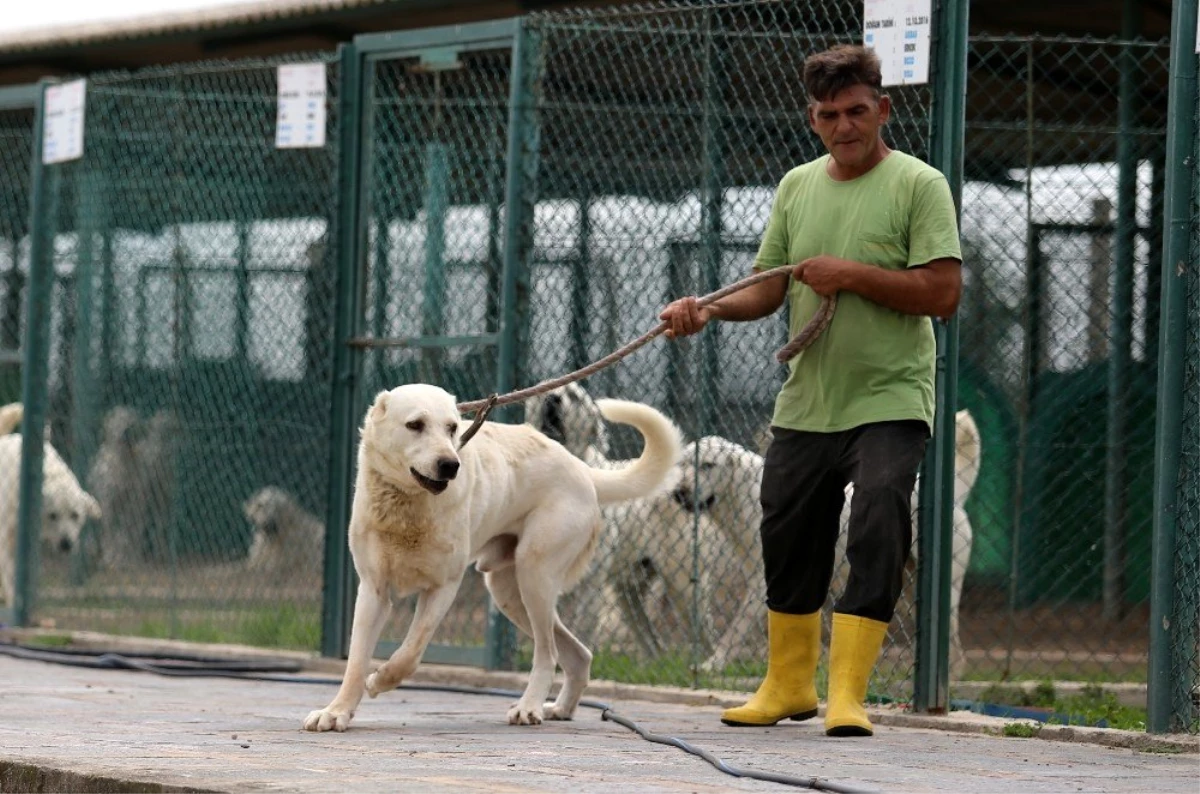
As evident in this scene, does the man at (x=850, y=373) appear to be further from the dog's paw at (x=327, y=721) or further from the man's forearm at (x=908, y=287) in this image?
the dog's paw at (x=327, y=721)

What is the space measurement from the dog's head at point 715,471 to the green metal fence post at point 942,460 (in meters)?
1.53

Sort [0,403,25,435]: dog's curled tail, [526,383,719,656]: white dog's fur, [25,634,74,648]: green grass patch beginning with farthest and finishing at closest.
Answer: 1. [0,403,25,435]: dog's curled tail
2. [25,634,74,648]: green grass patch
3. [526,383,719,656]: white dog's fur

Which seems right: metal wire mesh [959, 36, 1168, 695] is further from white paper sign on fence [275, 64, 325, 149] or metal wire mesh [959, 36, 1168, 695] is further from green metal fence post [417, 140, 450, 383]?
white paper sign on fence [275, 64, 325, 149]

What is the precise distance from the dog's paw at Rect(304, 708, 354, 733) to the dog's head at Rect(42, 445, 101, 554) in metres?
5.29

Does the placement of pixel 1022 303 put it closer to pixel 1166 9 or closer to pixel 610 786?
pixel 1166 9

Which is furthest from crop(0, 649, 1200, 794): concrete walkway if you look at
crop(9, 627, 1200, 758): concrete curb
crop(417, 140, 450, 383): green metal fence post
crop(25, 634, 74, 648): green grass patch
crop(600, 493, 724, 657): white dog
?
crop(25, 634, 74, 648): green grass patch

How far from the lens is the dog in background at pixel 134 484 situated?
1072cm

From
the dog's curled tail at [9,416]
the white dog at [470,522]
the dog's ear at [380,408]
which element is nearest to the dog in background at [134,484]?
the dog's curled tail at [9,416]

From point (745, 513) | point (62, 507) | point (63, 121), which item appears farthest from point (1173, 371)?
point (62, 507)

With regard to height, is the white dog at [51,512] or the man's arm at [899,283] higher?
the man's arm at [899,283]

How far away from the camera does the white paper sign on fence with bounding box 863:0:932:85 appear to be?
21.8 feet

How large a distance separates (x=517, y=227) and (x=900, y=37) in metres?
2.10

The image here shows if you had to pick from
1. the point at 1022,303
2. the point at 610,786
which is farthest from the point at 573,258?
the point at 610,786

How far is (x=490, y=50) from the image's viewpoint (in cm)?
852
